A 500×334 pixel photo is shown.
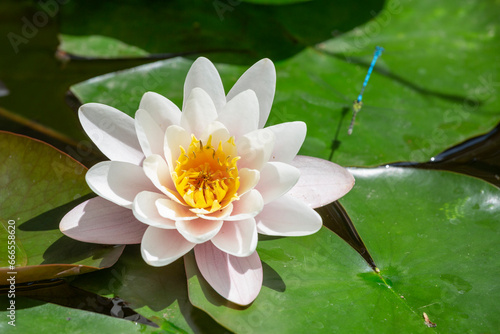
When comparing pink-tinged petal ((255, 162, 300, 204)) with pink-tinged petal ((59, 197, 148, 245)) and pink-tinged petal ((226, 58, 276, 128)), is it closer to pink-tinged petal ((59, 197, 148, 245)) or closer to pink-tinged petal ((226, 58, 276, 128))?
pink-tinged petal ((226, 58, 276, 128))

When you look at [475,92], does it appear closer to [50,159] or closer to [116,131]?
[116,131]

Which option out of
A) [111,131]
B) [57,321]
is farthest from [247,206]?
[57,321]

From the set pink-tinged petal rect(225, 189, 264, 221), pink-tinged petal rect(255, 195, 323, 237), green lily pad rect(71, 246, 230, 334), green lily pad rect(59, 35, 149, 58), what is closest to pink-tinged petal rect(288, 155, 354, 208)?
pink-tinged petal rect(255, 195, 323, 237)

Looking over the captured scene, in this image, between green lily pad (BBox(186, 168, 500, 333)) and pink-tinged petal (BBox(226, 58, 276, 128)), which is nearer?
green lily pad (BBox(186, 168, 500, 333))

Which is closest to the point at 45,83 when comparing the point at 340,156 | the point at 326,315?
the point at 340,156

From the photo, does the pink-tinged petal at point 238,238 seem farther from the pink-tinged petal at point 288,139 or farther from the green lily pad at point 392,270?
the pink-tinged petal at point 288,139

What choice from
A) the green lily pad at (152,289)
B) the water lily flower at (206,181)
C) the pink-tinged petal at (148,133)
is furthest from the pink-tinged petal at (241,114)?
the green lily pad at (152,289)

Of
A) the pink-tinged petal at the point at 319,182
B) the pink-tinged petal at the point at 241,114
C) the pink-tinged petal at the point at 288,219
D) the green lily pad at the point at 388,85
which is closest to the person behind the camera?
the pink-tinged petal at the point at 288,219
